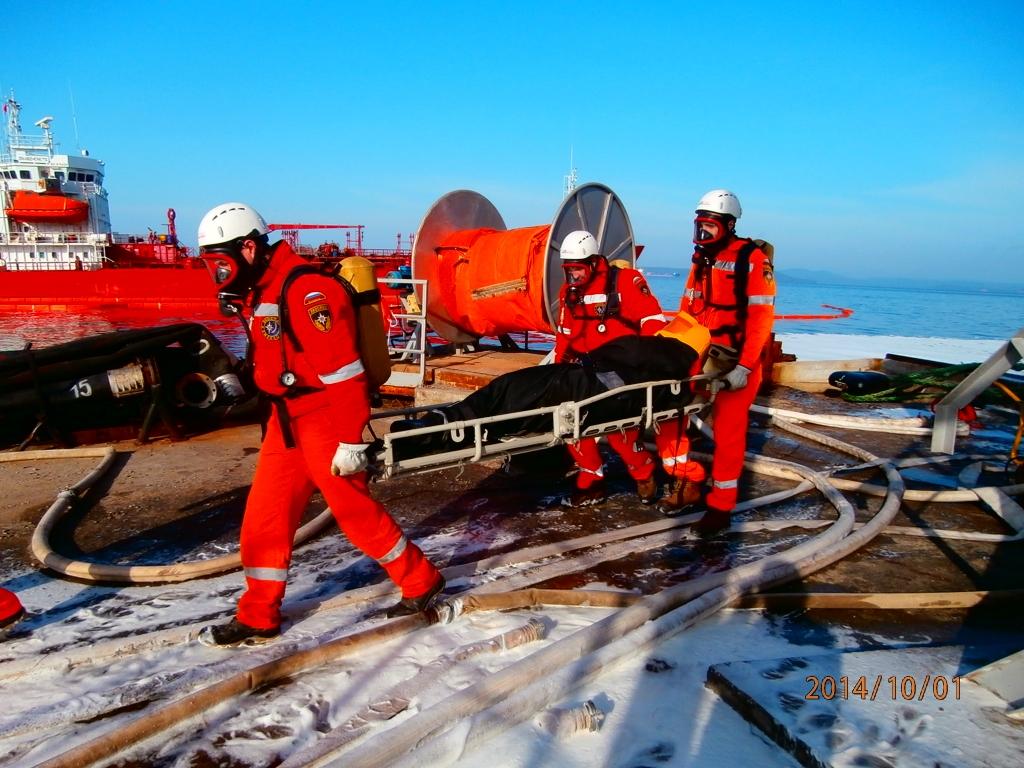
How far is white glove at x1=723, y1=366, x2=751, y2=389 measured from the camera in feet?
13.3

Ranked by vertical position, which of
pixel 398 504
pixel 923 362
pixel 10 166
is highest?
pixel 10 166

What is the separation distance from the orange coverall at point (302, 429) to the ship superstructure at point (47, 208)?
33816 mm

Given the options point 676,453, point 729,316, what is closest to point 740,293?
point 729,316

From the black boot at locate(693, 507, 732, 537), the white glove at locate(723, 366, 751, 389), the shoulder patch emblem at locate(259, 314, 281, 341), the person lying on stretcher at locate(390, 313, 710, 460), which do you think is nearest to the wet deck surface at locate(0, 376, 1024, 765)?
the black boot at locate(693, 507, 732, 537)

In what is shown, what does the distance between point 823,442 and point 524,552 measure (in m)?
4.04

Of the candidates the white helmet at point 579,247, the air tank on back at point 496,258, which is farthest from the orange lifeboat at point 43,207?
the white helmet at point 579,247

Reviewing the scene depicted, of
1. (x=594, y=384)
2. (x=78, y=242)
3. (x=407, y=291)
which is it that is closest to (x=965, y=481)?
(x=594, y=384)

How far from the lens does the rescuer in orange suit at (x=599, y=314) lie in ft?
16.4

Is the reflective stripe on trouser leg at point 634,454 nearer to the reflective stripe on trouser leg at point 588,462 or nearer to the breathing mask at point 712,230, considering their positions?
the reflective stripe on trouser leg at point 588,462

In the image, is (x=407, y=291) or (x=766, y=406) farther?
(x=407, y=291)

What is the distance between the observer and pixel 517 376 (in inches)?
148

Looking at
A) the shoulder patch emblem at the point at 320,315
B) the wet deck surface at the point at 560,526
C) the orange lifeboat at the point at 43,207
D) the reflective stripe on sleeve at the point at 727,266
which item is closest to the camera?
the shoulder patch emblem at the point at 320,315

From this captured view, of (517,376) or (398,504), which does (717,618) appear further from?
(398,504)
